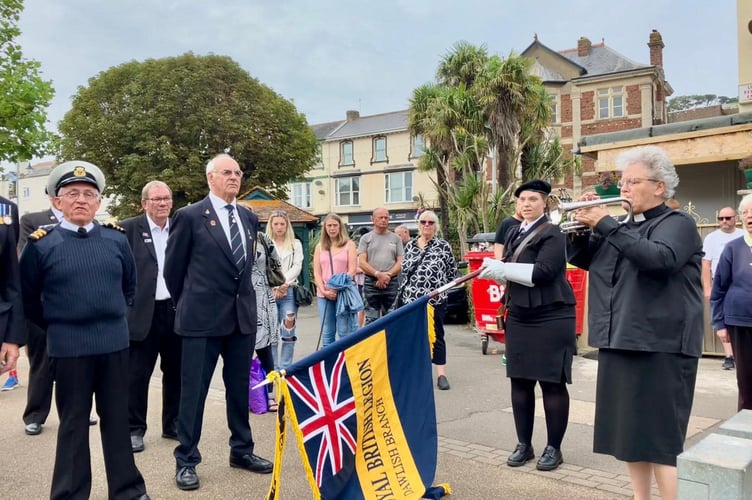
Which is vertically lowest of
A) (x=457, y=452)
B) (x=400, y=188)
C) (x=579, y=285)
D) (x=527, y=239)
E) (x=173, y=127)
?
(x=457, y=452)

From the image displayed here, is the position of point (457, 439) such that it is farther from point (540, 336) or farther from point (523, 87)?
point (523, 87)

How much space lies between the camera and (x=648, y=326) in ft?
10.5

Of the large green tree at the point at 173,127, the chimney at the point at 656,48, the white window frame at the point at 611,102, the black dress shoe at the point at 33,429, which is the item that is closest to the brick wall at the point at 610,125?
the white window frame at the point at 611,102

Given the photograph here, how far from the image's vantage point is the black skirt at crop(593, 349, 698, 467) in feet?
10.5

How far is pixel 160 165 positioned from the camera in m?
27.8

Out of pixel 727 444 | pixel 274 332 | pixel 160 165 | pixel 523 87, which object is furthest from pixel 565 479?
pixel 160 165

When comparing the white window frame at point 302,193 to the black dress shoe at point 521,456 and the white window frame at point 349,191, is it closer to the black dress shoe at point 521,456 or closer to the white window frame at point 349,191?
the white window frame at point 349,191

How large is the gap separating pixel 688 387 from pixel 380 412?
1675 millimetres

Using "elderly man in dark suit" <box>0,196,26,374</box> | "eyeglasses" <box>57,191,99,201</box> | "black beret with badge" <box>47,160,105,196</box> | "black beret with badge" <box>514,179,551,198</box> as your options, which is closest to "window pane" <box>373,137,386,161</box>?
"black beret with badge" <box>514,179,551,198</box>

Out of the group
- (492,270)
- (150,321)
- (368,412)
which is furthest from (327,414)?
Result: (150,321)

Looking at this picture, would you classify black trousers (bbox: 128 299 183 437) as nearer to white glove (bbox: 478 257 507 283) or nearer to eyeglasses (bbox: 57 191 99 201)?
eyeglasses (bbox: 57 191 99 201)

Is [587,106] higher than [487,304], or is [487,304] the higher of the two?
[587,106]

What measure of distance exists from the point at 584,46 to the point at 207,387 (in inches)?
1634

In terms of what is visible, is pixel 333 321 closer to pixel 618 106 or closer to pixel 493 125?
pixel 493 125
